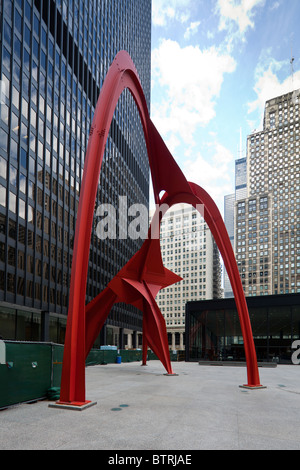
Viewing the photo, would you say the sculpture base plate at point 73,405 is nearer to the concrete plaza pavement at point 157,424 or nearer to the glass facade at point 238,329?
the concrete plaza pavement at point 157,424

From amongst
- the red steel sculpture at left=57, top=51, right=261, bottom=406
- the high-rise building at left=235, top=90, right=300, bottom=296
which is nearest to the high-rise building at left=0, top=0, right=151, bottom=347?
the red steel sculpture at left=57, top=51, right=261, bottom=406

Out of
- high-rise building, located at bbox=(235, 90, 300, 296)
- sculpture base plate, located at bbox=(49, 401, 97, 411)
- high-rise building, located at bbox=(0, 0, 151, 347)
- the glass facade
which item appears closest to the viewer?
sculpture base plate, located at bbox=(49, 401, 97, 411)

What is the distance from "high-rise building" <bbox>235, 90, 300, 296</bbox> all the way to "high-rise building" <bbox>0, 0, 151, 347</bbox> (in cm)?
8270

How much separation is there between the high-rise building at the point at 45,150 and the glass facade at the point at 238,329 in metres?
16.0

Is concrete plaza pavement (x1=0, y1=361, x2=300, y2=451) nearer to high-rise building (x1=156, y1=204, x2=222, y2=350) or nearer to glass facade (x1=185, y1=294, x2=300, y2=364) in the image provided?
glass facade (x1=185, y1=294, x2=300, y2=364)

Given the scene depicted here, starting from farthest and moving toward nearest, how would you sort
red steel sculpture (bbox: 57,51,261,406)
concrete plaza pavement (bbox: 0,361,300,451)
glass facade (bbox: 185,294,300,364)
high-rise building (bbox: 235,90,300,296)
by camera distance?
high-rise building (bbox: 235,90,300,296) → glass facade (bbox: 185,294,300,364) → red steel sculpture (bbox: 57,51,261,406) → concrete plaza pavement (bbox: 0,361,300,451)

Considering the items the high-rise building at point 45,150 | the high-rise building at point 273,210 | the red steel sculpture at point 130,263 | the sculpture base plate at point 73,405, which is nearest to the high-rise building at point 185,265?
the high-rise building at point 273,210

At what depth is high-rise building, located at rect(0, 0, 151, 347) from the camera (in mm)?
33906

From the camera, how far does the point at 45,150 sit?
135 ft

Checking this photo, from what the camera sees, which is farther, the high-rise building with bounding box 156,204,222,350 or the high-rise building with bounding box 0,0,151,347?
the high-rise building with bounding box 156,204,222,350

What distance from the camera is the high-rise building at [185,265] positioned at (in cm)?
15450

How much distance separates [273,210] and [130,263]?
411 ft

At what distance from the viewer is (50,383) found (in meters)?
11.9
